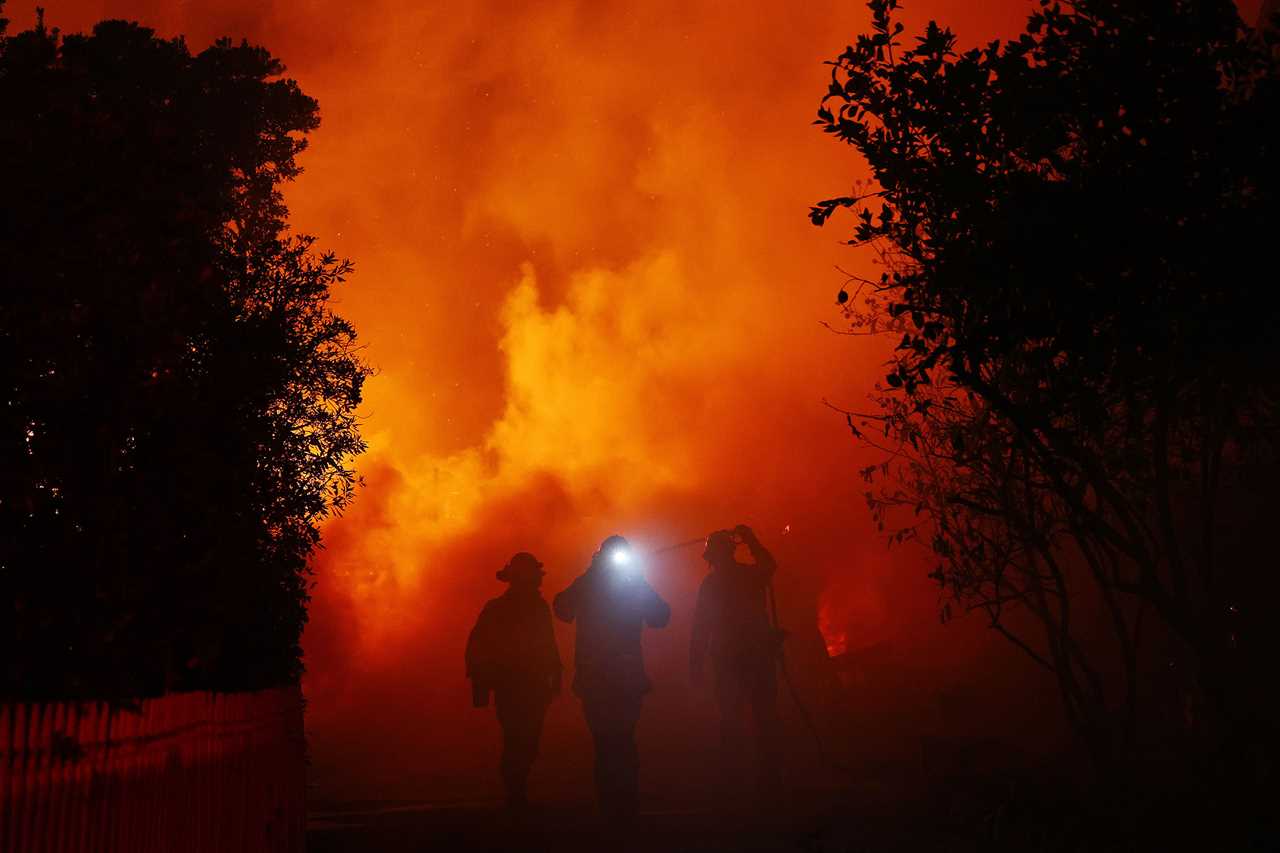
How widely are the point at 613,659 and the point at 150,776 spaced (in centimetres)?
725

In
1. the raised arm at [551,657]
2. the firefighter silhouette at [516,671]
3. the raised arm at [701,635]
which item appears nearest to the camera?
the firefighter silhouette at [516,671]

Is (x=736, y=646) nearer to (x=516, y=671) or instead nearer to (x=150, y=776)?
(x=516, y=671)

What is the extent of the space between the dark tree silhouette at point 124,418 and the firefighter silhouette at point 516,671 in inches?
115

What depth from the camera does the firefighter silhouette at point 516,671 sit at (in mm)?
13961

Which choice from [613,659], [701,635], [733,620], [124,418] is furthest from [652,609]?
[124,418]

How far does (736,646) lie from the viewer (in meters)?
15.2

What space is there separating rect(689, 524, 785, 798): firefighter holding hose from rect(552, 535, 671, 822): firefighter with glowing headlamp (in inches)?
50.4

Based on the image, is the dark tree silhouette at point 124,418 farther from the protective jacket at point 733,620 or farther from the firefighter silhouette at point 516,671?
the protective jacket at point 733,620

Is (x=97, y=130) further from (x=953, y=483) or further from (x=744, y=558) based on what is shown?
(x=744, y=558)

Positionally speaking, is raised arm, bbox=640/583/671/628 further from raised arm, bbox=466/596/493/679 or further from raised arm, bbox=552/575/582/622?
raised arm, bbox=466/596/493/679

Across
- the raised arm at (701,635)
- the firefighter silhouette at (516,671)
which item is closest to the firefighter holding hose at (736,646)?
the raised arm at (701,635)

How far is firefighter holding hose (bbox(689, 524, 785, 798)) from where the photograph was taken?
1513 cm

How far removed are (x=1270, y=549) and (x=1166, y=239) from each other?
31.9ft

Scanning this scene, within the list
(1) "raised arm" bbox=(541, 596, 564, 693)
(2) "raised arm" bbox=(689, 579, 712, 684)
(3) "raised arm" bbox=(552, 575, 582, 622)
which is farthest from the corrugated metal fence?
(2) "raised arm" bbox=(689, 579, 712, 684)
